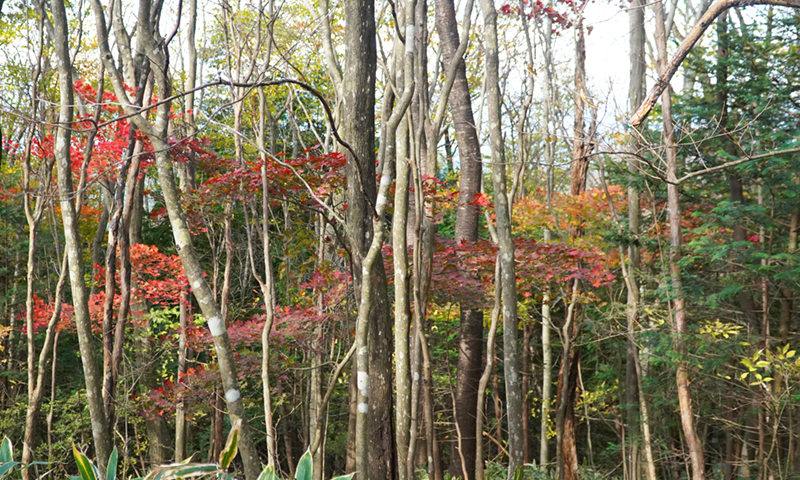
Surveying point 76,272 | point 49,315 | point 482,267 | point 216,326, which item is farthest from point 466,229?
point 49,315

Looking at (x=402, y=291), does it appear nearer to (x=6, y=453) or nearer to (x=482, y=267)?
(x=6, y=453)

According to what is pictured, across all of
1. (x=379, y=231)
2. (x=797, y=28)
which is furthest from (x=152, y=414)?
(x=797, y=28)

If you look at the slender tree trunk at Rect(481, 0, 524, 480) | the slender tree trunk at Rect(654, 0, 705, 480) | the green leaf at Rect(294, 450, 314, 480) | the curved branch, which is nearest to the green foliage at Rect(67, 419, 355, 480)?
the green leaf at Rect(294, 450, 314, 480)

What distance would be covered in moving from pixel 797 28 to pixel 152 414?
8827 millimetres

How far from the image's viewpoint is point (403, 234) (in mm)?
3795

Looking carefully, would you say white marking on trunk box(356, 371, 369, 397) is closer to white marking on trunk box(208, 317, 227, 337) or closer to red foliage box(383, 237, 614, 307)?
white marking on trunk box(208, 317, 227, 337)

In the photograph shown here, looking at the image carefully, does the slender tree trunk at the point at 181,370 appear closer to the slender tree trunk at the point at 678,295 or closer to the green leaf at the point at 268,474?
the slender tree trunk at the point at 678,295

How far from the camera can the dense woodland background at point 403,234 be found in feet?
12.5

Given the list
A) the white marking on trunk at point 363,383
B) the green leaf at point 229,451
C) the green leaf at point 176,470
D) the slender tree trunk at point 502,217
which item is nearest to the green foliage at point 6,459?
the green leaf at point 176,470

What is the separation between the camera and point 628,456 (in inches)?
401

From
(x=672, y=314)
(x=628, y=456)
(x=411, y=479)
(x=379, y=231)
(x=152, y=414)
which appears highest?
(x=379, y=231)

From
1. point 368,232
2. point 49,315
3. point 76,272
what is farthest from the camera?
point 49,315

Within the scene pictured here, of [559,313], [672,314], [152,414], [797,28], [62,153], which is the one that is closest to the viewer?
[62,153]

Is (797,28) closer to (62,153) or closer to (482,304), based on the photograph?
(482,304)
